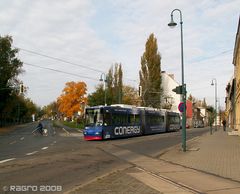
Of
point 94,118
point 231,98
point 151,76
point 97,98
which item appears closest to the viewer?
point 94,118

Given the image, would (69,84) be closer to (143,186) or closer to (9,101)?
(9,101)

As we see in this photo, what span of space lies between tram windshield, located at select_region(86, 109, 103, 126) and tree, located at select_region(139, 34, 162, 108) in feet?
151

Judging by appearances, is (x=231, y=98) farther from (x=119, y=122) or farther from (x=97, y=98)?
(x=119, y=122)

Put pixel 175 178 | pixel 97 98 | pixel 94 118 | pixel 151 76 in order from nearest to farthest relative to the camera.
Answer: pixel 175 178, pixel 94 118, pixel 97 98, pixel 151 76

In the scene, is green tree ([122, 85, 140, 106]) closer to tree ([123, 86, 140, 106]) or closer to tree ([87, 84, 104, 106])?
tree ([123, 86, 140, 106])

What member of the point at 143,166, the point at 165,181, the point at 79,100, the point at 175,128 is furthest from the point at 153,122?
the point at 79,100

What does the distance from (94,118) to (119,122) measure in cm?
322

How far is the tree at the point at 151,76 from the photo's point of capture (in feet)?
258

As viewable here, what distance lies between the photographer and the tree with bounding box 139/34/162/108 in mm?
78500

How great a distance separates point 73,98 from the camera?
8569 cm

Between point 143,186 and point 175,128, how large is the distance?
152 feet

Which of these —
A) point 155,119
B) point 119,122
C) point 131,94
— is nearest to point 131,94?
point 131,94

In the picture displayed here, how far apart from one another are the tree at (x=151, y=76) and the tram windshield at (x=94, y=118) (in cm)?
4590

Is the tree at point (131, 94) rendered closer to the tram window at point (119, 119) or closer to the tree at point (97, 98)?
the tree at point (97, 98)
